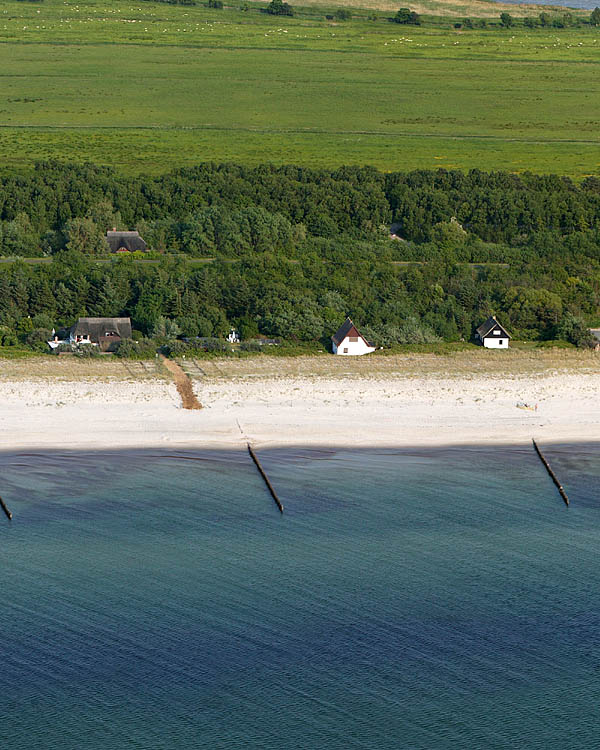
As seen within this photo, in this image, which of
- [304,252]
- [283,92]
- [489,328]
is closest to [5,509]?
[489,328]

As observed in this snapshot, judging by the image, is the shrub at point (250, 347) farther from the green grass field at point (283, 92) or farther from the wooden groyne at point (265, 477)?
the green grass field at point (283, 92)

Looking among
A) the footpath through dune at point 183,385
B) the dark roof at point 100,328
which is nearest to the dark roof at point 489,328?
the footpath through dune at point 183,385

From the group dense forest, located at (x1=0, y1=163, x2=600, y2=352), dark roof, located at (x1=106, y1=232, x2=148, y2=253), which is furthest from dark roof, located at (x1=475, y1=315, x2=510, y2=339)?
dark roof, located at (x1=106, y1=232, x2=148, y2=253)

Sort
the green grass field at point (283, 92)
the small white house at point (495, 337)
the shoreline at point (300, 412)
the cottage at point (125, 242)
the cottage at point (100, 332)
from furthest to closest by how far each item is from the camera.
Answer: the green grass field at point (283, 92), the cottage at point (125, 242), the small white house at point (495, 337), the cottage at point (100, 332), the shoreline at point (300, 412)

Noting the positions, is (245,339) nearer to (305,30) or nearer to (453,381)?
(453,381)

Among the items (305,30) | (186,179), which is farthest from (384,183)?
(305,30)

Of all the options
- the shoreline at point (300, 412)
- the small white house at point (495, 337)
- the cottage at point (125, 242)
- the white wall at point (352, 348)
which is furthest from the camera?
the cottage at point (125, 242)

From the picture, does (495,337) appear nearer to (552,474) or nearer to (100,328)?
(552,474)

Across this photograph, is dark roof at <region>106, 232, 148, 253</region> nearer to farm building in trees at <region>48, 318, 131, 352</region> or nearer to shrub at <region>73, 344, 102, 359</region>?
farm building in trees at <region>48, 318, 131, 352</region>
